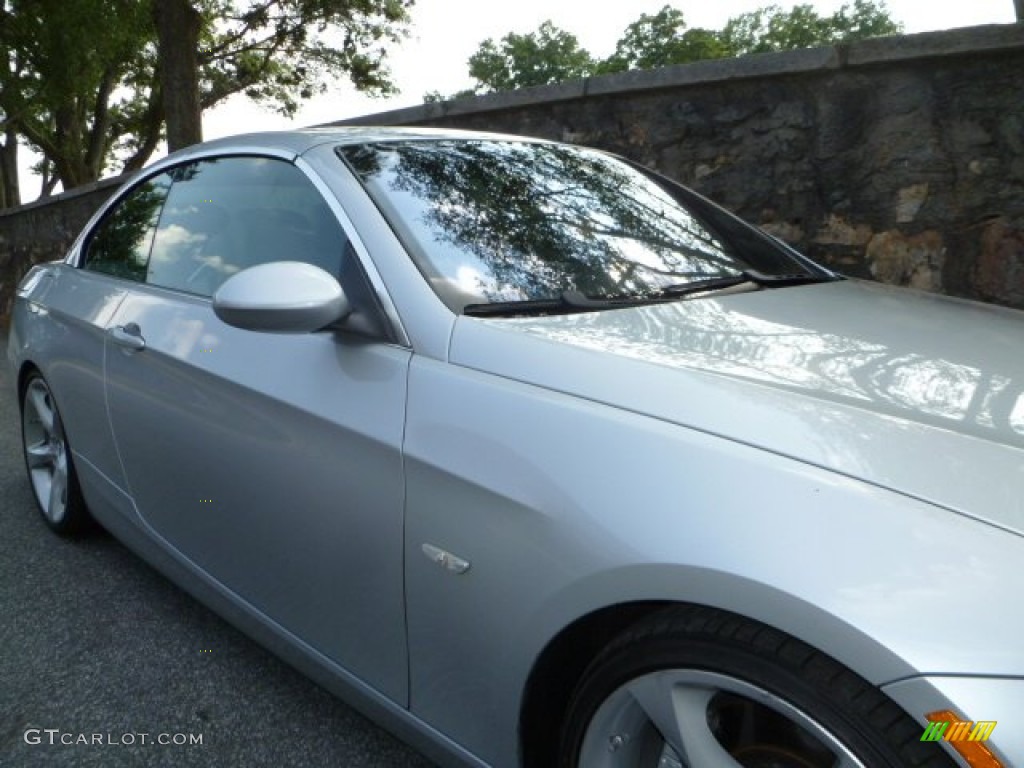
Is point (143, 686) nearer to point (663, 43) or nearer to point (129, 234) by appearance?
point (129, 234)

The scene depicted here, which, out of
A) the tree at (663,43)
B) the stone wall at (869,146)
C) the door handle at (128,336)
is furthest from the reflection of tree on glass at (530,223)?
the tree at (663,43)

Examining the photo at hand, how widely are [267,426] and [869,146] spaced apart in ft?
12.2

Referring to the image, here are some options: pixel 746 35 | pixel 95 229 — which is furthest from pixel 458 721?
pixel 746 35

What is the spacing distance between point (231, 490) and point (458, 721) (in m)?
0.79

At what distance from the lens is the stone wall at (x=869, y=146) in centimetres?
397

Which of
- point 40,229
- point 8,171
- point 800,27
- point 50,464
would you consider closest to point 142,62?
point 8,171

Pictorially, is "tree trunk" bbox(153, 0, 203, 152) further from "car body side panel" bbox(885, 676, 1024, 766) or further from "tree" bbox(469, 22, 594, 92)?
"tree" bbox(469, 22, 594, 92)

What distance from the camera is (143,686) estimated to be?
2.21 m

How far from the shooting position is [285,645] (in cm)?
194

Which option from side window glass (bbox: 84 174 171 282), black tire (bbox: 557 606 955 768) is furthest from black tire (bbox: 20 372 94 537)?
black tire (bbox: 557 606 955 768)

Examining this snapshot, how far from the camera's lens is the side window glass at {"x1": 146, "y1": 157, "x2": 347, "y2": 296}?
2.00 metres

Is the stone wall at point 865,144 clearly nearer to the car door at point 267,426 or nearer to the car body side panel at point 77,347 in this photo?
the car door at point 267,426

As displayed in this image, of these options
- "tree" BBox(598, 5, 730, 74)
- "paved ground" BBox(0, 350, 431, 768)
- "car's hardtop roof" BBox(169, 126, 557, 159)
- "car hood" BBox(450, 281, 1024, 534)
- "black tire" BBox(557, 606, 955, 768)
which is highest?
"tree" BBox(598, 5, 730, 74)

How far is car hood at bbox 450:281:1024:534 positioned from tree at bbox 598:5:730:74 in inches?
1752
